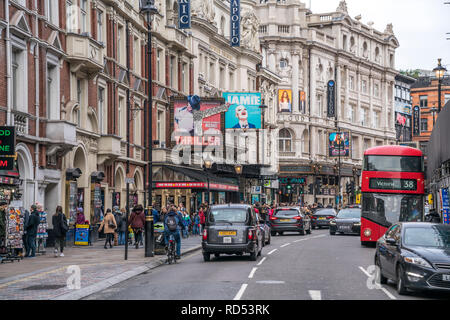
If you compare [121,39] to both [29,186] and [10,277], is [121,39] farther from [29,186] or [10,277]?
[10,277]

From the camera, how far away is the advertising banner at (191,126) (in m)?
49.2

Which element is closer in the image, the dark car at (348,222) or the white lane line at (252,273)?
the white lane line at (252,273)

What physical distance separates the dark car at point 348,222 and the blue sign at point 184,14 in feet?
48.6

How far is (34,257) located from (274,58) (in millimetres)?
62997

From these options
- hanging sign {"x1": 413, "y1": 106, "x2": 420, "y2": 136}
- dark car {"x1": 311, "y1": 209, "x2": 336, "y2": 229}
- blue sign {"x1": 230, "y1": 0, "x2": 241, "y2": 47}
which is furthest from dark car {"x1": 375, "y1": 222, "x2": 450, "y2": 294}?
hanging sign {"x1": 413, "y1": 106, "x2": 420, "y2": 136}

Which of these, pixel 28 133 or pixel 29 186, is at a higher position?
pixel 28 133

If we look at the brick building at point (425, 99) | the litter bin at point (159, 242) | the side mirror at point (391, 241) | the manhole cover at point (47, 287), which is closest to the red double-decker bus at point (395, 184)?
the litter bin at point (159, 242)

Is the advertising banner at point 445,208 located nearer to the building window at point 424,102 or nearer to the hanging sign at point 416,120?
the hanging sign at point 416,120

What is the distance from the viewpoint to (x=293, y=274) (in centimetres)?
2055

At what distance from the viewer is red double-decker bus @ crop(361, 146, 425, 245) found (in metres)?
32.2

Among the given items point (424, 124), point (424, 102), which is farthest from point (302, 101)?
point (424, 124)

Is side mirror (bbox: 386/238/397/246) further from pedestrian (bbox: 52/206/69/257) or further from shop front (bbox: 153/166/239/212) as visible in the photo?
shop front (bbox: 153/166/239/212)

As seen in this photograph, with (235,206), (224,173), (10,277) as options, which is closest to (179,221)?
(235,206)

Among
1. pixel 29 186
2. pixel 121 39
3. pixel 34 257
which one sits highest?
pixel 121 39
